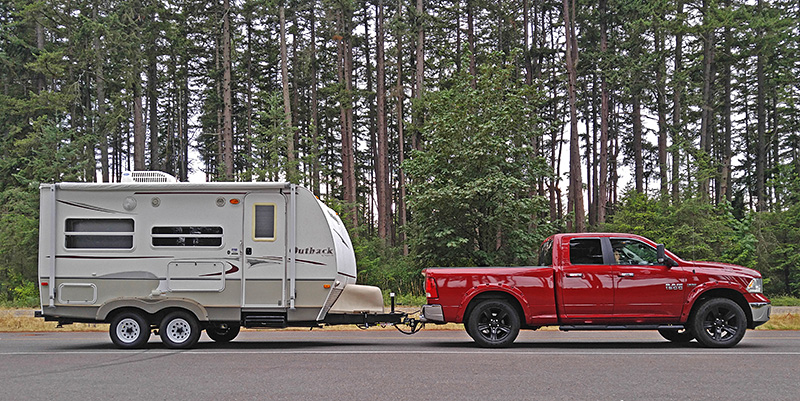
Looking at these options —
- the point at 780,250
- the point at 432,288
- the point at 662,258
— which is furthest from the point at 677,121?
the point at 432,288

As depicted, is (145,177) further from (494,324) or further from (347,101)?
(347,101)

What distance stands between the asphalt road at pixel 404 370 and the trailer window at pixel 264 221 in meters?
2.05

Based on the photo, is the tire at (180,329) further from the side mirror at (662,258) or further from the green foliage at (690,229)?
the green foliage at (690,229)

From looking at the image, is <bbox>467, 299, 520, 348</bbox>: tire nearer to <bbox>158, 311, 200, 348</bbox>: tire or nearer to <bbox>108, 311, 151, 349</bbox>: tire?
<bbox>158, 311, 200, 348</bbox>: tire

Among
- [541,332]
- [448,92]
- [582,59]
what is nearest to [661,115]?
[582,59]

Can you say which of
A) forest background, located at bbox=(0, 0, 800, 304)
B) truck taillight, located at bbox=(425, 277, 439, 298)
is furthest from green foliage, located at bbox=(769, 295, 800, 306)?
truck taillight, located at bbox=(425, 277, 439, 298)

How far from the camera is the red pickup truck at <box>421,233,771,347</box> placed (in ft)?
35.8

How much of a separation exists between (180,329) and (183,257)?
1318mm

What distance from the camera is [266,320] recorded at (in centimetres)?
1120

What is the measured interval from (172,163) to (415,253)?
36659mm

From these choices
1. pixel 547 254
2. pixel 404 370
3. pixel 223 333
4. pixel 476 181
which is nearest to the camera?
pixel 404 370

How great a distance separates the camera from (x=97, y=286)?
36.5 feet

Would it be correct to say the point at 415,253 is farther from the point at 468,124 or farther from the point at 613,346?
the point at 613,346

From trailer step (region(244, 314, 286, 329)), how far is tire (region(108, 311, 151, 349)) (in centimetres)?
184
